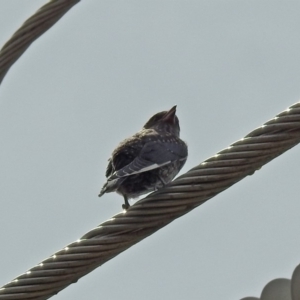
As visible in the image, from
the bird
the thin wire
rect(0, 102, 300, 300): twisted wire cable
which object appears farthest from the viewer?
the bird

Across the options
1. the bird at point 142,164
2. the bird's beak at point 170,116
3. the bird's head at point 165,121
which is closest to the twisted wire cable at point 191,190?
the bird at point 142,164

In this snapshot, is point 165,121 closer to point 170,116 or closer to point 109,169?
point 170,116

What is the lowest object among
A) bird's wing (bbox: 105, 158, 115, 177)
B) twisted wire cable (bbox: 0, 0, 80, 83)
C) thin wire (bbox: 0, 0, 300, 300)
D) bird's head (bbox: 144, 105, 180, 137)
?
thin wire (bbox: 0, 0, 300, 300)

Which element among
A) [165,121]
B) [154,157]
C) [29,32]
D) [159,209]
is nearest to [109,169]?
[154,157]

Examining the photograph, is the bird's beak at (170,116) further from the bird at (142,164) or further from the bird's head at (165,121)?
the bird at (142,164)

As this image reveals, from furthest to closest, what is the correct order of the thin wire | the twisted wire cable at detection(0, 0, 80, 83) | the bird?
the bird, the thin wire, the twisted wire cable at detection(0, 0, 80, 83)

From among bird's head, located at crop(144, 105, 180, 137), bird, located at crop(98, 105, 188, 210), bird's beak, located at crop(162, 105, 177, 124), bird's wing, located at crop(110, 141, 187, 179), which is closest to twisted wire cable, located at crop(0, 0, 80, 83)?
bird, located at crop(98, 105, 188, 210)

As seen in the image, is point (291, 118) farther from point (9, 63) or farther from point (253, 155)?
point (9, 63)

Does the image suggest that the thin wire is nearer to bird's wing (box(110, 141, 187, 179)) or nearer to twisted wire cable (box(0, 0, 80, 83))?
twisted wire cable (box(0, 0, 80, 83))
